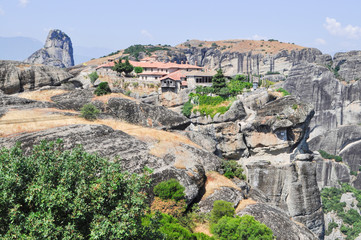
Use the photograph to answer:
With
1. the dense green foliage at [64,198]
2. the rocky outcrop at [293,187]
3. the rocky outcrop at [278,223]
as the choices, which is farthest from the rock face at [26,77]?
the rocky outcrop at [278,223]

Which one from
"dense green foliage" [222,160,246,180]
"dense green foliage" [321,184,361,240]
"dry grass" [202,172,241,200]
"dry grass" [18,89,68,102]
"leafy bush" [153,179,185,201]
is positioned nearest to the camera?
"leafy bush" [153,179,185,201]

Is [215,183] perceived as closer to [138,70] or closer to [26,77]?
[26,77]

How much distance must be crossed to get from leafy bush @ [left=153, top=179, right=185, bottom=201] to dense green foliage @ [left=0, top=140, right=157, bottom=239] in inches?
425

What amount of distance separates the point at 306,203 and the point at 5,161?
3887 centimetres

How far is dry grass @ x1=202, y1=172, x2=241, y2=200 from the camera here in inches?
Result: 1105

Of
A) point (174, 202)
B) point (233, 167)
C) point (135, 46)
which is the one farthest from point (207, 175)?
point (135, 46)

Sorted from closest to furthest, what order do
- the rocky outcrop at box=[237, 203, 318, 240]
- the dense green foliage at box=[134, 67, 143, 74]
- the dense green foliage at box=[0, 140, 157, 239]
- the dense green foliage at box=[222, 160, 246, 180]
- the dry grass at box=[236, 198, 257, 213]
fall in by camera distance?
the dense green foliage at box=[0, 140, 157, 239] → the rocky outcrop at box=[237, 203, 318, 240] → the dry grass at box=[236, 198, 257, 213] → the dense green foliage at box=[222, 160, 246, 180] → the dense green foliage at box=[134, 67, 143, 74]

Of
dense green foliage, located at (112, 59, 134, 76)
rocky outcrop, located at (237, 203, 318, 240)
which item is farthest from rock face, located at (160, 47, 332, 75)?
rocky outcrop, located at (237, 203, 318, 240)

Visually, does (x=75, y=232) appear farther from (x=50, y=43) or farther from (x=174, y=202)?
(x=50, y=43)

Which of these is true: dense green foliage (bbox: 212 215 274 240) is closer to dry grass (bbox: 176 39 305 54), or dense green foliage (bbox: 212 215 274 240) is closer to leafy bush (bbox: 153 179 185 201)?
leafy bush (bbox: 153 179 185 201)

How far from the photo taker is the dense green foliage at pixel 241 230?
60.6 ft

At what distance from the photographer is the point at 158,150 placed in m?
28.0

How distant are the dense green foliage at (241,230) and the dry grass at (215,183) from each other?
7.35 meters

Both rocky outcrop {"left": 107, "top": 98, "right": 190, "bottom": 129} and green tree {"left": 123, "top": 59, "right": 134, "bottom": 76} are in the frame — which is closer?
rocky outcrop {"left": 107, "top": 98, "right": 190, "bottom": 129}
